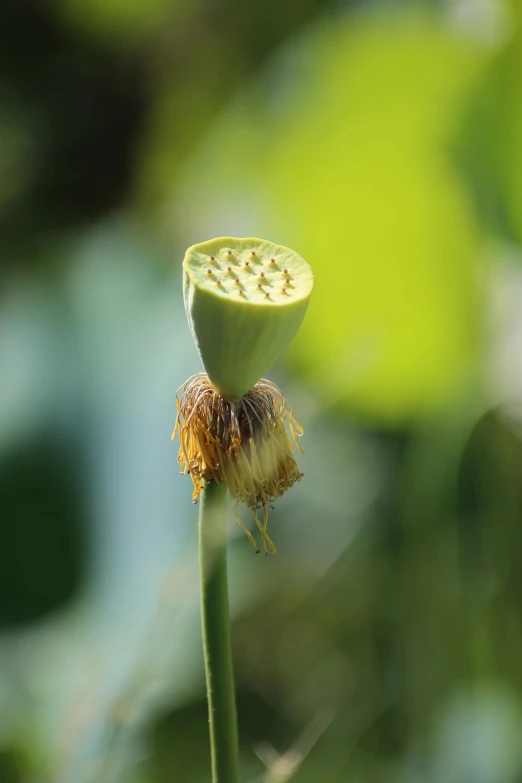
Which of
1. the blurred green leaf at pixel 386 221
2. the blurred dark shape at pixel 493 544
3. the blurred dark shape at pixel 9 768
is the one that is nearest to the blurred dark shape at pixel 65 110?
the blurred green leaf at pixel 386 221

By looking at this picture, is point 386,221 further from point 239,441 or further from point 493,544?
point 239,441

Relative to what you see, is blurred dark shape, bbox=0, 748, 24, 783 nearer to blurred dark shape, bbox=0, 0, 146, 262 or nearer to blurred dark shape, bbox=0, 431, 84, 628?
blurred dark shape, bbox=0, 431, 84, 628

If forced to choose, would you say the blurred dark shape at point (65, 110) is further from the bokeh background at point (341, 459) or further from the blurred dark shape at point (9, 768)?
the blurred dark shape at point (9, 768)

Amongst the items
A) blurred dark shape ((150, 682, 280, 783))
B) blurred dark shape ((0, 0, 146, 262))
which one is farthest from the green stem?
blurred dark shape ((0, 0, 146, 262))

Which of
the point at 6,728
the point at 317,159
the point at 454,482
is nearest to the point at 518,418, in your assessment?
the point at 454,482

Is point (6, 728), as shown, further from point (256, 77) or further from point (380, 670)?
point (256, 77)

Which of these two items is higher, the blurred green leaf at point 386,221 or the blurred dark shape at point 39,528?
the blurred green leaf at point 386,221
